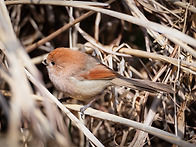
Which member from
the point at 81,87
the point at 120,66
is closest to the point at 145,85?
the point at 120,66

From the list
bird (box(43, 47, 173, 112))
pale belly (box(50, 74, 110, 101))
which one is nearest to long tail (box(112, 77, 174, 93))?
bird (box(43, 47, 173, 112))

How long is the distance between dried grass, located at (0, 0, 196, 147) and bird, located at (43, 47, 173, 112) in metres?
0.15

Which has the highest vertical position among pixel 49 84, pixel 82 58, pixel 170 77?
pixel 82 58

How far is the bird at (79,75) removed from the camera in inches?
104

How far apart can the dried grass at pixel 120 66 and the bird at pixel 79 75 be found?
0.48 feet

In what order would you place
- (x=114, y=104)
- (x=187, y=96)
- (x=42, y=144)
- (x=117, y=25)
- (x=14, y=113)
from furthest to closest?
(x=117, y=25) < (x=114, y=104) < (x=187, y=96) < (x=42, y=144) < (x=14, y=113)

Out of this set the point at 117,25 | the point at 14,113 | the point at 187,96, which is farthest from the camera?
the point at 117,25

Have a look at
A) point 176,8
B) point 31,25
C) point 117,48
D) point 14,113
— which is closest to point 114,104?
point 117,48

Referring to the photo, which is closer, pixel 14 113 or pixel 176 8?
pixel 14 113

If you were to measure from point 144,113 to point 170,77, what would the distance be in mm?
420

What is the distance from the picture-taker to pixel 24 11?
371 centimetres

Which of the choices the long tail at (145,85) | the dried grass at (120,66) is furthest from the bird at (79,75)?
the dried grass at (120,66)

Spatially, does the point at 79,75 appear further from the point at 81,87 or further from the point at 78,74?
the point at 81,87

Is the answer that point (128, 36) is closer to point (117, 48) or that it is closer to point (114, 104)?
point (117, 48)
